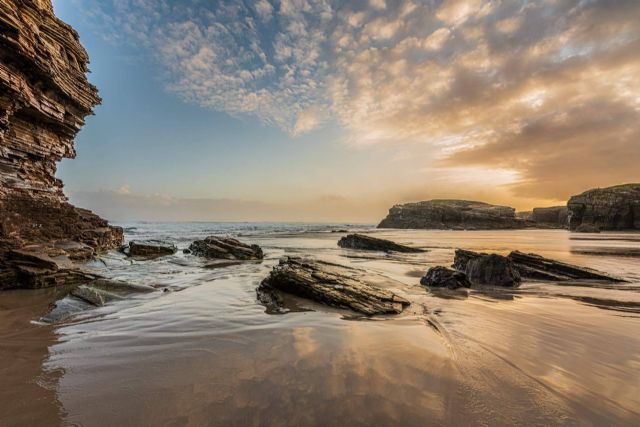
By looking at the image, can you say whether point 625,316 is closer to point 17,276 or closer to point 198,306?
point 198,306

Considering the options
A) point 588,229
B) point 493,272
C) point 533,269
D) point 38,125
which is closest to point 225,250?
point 38,125

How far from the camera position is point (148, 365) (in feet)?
13.0

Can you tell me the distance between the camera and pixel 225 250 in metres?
18.1

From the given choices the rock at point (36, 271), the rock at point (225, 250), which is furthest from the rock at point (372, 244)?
the rock at point (36, 271)

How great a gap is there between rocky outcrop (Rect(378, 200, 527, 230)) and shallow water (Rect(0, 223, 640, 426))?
8704cm

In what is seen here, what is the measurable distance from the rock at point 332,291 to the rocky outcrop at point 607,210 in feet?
233

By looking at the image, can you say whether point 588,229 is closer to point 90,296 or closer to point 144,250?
point 144,250

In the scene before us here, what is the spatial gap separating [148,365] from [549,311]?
8.77 metres

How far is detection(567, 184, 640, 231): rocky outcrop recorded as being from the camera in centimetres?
5800

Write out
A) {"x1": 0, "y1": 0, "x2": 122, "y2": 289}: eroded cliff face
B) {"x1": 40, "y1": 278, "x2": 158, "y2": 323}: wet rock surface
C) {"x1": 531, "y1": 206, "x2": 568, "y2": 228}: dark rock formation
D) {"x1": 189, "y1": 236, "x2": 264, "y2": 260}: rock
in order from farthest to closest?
{"x1": 531, "y1": 206, "x2": 568, "y2": 228}: dark rock formation
{"x1": 189, "y1": 236, "x2": 264, "y2": 260}: rock
{"x1": 0, "y1": 0, "x2": 122, "y2": 289}: eroded cliff face
{"x1": 40, "y1": 278, "x2": 158, "y2": 323}: wet rock surface

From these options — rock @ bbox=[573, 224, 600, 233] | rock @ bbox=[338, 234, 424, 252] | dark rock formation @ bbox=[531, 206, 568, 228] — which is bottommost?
rock @ bbox=[338, 234, 424, 252]

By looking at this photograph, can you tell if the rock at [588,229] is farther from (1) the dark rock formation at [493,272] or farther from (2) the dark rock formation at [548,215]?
(1) the dark rock formation at [493,272]

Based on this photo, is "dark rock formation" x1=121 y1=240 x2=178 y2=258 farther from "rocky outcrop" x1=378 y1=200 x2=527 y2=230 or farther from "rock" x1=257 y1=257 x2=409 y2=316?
"rocky outcrop" x1=378 y1=200 x2=527 y2=230

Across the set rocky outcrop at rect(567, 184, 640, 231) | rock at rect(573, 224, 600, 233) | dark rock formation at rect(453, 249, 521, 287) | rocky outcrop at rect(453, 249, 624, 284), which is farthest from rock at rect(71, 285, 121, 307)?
rocky outcrop at rect(567, 184, 640, 231)
